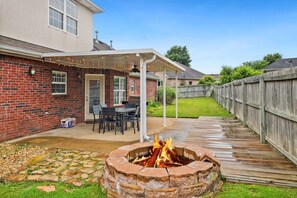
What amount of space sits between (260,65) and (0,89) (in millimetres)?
56963

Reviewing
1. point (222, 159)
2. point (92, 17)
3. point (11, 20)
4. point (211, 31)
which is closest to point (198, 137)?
point (222, 159)

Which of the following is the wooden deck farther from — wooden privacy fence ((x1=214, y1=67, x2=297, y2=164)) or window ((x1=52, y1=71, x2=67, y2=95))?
window ((x1=52, y1=71, x2=67, y2=95))

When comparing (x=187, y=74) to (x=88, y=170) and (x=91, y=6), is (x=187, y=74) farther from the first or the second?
(x=88, y=170)

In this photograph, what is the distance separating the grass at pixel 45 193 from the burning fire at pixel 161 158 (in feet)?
2.80

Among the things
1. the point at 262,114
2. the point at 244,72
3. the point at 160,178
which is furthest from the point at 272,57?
the point at 160,178

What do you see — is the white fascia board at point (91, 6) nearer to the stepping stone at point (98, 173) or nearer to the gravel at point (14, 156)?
the gravel at point (14, 156)

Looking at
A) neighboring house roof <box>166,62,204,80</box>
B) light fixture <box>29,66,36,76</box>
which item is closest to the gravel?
light fixture <box>29,66,36,76</box>

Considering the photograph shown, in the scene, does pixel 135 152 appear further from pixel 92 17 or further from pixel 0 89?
pixel 92 17

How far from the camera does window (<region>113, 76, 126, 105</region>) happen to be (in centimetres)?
1272

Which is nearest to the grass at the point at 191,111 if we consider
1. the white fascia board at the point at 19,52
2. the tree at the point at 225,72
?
the white fascia board at the point at 19,52

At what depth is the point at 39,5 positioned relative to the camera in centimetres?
841

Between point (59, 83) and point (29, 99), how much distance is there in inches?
67.7

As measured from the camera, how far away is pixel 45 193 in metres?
3.29

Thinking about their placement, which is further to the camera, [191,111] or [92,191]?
[191,111]
